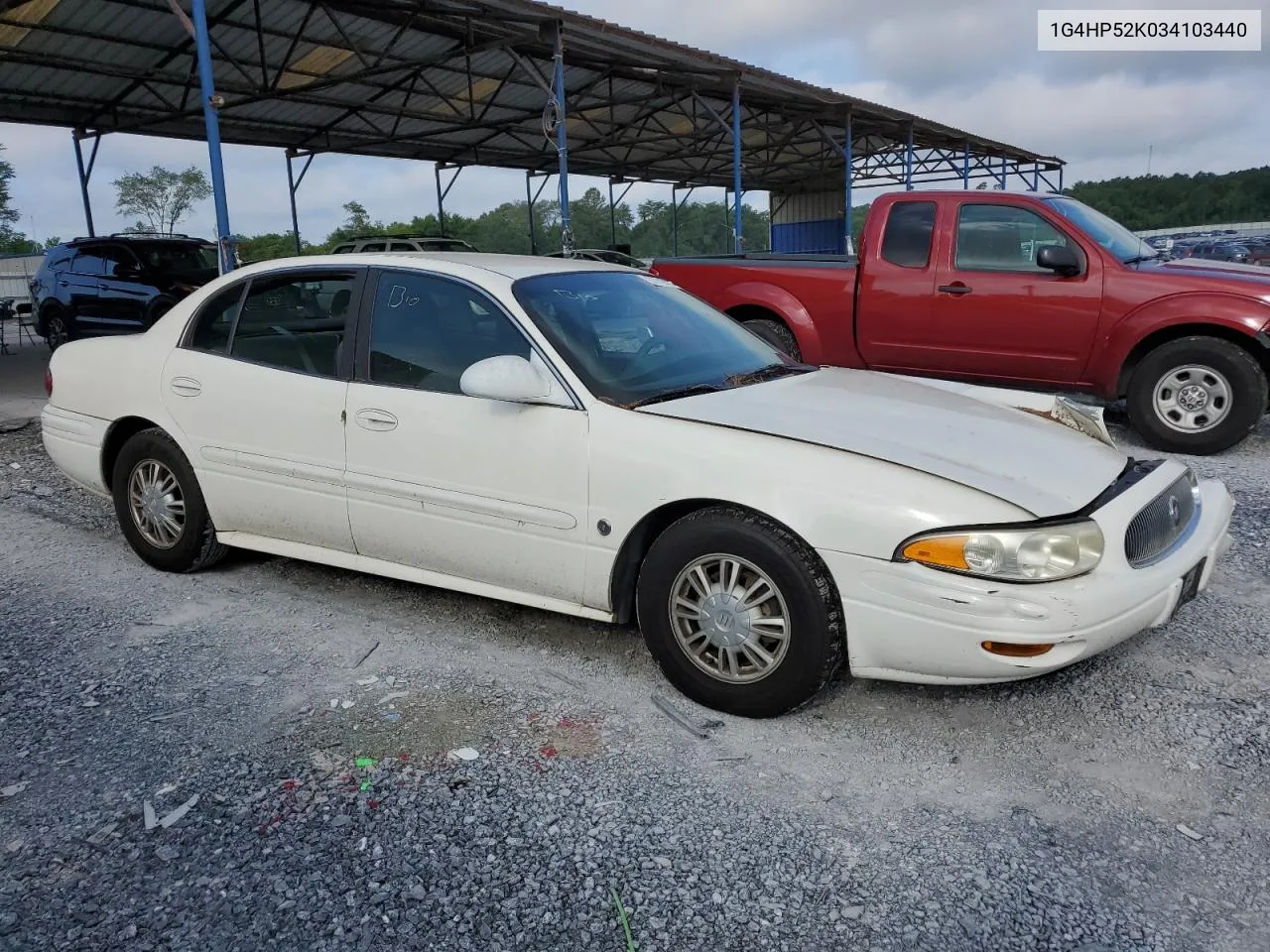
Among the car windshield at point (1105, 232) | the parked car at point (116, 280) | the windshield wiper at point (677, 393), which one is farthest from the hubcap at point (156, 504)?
the parked car at point (116, 280)

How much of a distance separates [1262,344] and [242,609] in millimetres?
6250

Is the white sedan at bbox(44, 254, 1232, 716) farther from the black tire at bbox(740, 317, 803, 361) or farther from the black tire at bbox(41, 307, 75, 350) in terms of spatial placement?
the black tire at bbox(41, 307, 75, 350)

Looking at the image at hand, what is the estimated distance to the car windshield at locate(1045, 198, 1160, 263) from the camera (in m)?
6.55

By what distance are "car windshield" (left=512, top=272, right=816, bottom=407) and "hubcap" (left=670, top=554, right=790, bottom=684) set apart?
68cm

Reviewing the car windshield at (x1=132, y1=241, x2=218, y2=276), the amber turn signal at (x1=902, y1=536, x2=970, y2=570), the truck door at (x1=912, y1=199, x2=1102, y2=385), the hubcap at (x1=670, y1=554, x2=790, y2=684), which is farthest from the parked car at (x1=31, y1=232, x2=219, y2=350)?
the amber turn signal at (x1=902, y1=536, x2=970, y2=570)

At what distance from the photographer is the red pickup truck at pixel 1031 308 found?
20.3ft

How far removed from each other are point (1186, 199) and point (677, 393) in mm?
66532

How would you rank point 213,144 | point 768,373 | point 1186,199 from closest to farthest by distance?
1. point 768,373
2. point 213,144
3. point 1186,199

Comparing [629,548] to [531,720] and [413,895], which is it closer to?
[531,720]

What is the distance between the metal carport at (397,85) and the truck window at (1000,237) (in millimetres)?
6657

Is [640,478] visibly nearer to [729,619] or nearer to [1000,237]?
[729,619]

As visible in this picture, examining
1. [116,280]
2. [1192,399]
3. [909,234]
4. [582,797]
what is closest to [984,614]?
[582,797]

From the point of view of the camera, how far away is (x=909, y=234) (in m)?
7.02

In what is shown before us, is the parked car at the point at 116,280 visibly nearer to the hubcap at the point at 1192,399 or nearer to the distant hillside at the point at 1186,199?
the hubcap at the point at 1192,399
